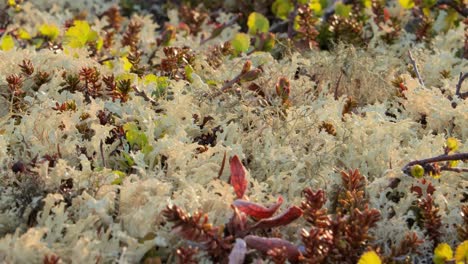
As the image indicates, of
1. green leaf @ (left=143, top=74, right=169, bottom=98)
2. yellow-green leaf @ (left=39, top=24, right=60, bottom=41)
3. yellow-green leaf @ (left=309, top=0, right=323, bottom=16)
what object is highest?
green leaf @ (left=143, top=74, right=169, bottom=98)

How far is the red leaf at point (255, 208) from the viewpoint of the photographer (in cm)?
176

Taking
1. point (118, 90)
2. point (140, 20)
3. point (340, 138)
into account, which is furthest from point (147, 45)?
point (340, 138)

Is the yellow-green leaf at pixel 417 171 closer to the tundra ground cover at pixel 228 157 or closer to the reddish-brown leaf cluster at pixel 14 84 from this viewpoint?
the tundra ground cover at pixel 228 157

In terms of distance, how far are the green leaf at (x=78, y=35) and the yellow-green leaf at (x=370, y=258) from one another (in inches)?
76.7

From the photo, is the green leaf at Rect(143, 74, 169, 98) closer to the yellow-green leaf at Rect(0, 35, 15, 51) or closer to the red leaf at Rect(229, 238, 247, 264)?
the yellow-green leaf at Rect(0, 35, 15, 51)

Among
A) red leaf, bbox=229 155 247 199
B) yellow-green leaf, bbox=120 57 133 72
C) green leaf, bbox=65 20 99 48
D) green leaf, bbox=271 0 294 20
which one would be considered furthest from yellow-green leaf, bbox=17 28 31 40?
red leaf, bbox=229 155 247 199

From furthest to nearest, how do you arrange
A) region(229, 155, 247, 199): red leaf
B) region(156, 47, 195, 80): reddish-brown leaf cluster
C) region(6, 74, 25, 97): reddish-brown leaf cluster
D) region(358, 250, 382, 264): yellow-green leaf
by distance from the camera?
region(156, 47, 195, 80): reddish-brown leaf cluster
region(6, 74, 25, 97): reddish-brown leaf cluster
region(229, 155, 247, 199): red leaf
region(358, 250, 382, 264): yellow-green leaf

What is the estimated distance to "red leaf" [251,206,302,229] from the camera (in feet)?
5.74

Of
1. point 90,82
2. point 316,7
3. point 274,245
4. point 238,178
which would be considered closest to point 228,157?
point 238,178

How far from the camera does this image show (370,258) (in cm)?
162

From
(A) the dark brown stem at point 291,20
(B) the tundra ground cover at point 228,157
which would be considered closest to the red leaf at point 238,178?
(B) the tundra ground cover at point 228,157

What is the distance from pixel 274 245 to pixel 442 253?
0.43 meters

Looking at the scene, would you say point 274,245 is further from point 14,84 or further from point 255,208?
point 14,84

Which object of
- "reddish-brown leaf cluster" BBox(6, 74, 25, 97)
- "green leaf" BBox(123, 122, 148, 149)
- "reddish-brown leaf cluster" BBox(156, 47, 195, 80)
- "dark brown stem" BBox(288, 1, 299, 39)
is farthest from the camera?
"dark brown stem" BBox(288, 1, 299, 39)
